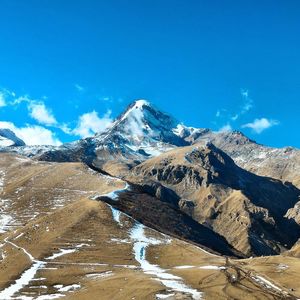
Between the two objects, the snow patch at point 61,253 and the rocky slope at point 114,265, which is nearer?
the rocky slope at point 114,265

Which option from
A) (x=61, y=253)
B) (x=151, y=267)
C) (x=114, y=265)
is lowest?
(x=151, y=267)

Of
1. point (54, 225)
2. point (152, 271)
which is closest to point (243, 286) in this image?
point (152, 271)

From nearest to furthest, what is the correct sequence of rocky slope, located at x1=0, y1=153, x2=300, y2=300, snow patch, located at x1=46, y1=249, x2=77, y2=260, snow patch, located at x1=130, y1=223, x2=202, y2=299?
snow patch, located at x1=130, y1=223, x2=202, y2=299, rocky slope, located at x1=0, y1=153, x2=300, y2=300, snow patch, located at x1=46, y1=249, x2=77, y2=260

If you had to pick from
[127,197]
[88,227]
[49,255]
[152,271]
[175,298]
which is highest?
[127,197]

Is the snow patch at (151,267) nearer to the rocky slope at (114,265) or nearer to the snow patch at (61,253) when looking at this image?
the rocky slope at (114,265)

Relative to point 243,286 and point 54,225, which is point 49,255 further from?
point 243,286

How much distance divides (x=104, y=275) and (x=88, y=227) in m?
46.1

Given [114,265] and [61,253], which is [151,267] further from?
[61,253]

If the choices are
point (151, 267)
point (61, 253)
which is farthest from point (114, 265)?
point (61, 253)

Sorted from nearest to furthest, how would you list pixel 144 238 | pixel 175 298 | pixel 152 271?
pixel 175 298 → pixel 152 271 → pixel 144 238

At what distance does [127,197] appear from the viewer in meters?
195

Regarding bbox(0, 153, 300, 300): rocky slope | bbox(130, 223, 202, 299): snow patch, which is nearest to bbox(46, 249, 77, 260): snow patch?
bbox(0, 153, 300, 300): rocky slope

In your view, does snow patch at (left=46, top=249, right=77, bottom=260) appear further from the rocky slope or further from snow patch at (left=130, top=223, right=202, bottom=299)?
snow patch at (left=130, top=223, right=202, bottom=299)

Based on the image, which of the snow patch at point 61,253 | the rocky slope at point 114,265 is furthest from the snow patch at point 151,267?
the snow patch at point 61,253
